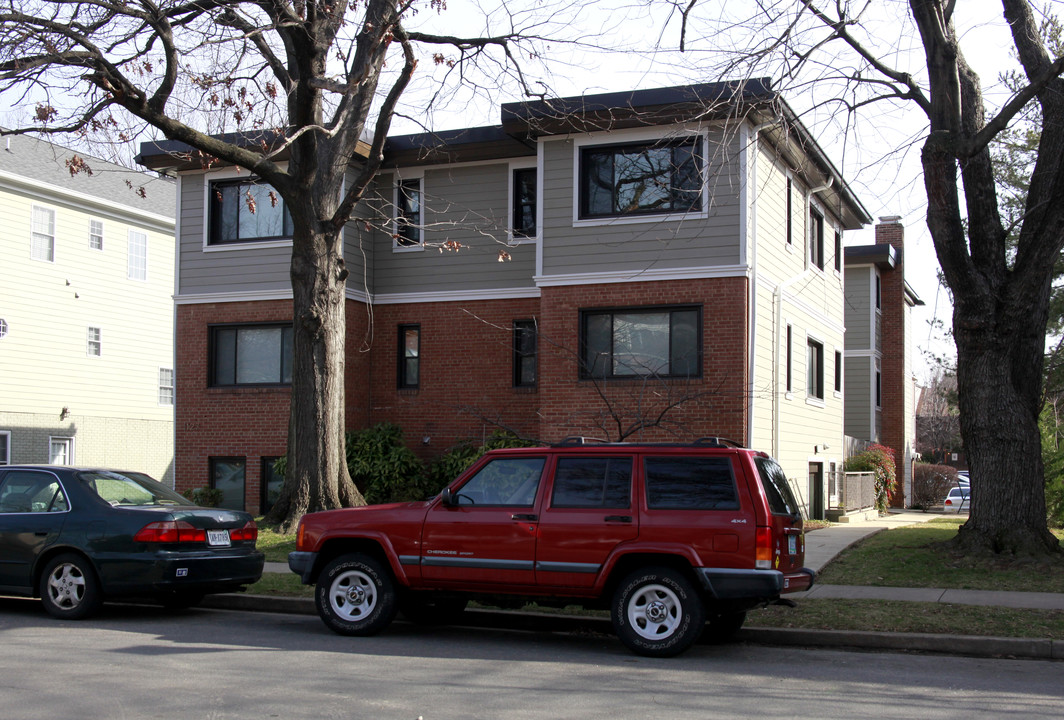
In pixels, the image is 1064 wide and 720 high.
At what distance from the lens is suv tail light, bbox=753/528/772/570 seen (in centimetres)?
813

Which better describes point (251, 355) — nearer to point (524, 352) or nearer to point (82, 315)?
point (524, 352)

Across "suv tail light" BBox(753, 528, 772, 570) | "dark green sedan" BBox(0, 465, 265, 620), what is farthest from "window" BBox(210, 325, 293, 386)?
"suv tail light" BBox(753, 528, 772, 570)

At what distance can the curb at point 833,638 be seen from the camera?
875 centimetres

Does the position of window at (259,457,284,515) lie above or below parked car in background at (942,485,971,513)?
above

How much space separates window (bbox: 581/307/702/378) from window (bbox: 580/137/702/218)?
1.75m

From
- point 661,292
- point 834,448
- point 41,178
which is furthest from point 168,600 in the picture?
point 41,178

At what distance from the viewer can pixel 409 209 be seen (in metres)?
20.9

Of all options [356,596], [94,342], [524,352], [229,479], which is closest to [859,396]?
[524,352]

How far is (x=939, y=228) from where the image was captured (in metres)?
13.4

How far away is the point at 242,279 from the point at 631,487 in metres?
14.1

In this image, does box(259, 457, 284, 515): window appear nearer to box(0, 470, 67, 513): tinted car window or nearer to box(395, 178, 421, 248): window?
box(395, 178, 421, 248): window

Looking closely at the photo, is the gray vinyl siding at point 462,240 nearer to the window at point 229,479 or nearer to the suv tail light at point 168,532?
the window at point 229,479

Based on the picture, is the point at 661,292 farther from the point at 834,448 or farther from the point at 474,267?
the point at 834,448

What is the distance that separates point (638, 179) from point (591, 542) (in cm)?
1036
